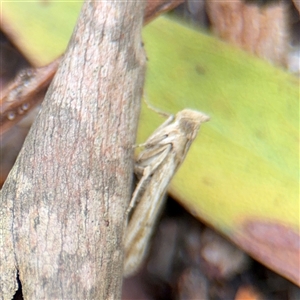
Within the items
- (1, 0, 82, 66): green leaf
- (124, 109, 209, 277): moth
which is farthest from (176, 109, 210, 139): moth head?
(1, 0, 82, 66): green leaf

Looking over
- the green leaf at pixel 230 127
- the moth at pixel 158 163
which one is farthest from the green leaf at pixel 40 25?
the moth at pixel 158 163

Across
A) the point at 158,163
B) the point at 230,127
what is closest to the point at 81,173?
the point at 158,163

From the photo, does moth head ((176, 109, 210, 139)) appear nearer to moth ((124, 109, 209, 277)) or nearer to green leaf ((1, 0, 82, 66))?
moth ((124, 109, 209, 277))

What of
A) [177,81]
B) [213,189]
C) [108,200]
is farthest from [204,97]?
[108,200]

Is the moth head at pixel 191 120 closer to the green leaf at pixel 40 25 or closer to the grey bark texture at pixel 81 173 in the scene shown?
the grey bark texture at pixel 81 173

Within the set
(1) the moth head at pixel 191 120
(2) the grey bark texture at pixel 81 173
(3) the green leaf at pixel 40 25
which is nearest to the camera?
(2) the grey bark texture at pixel 81 173

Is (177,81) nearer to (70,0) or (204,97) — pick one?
(204,97)

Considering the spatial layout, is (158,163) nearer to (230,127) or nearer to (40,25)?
(230,127)

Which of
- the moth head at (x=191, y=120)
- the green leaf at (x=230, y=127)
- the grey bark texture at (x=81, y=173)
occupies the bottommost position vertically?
the green leaf at (x=230, y=127)
